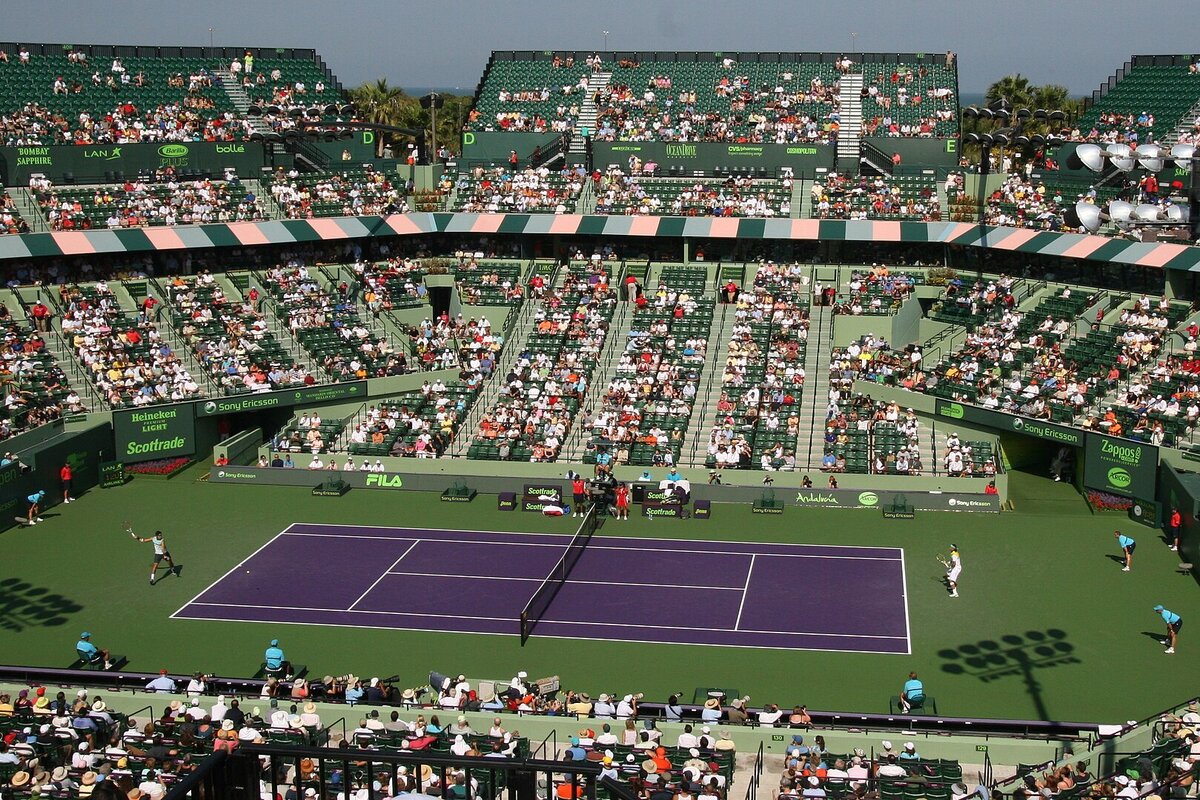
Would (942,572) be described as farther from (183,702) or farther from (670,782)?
(183,702)

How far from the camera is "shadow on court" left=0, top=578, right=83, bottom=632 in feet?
107

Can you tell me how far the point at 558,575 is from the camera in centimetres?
3541

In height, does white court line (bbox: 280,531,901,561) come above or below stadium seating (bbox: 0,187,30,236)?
below

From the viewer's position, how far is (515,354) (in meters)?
51.3

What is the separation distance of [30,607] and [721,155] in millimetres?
35875

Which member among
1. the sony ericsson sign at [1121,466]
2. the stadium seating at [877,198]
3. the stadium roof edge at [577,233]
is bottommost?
the sony ericsson sign at [1121,466]

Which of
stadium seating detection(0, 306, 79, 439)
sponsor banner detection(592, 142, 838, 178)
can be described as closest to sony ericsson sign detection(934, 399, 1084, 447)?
sponsor banner detection(592, 142, 838, 178)

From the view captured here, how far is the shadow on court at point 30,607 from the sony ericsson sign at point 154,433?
10.3 meters

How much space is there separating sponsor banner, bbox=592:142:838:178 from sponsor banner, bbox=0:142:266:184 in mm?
15190

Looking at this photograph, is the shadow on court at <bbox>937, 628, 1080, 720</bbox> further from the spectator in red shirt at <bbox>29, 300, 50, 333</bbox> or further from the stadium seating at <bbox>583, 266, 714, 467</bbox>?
the spectator in red shirt at <bbox>29, 300, 50, 333</bbox>

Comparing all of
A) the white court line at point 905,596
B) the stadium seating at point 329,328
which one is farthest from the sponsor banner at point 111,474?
the white court line at point 905,596

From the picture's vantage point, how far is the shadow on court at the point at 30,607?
32.5 metres

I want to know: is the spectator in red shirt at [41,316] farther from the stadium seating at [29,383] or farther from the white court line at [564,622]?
the white court line at [564,622]

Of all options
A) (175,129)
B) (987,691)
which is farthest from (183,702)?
(175,129)
